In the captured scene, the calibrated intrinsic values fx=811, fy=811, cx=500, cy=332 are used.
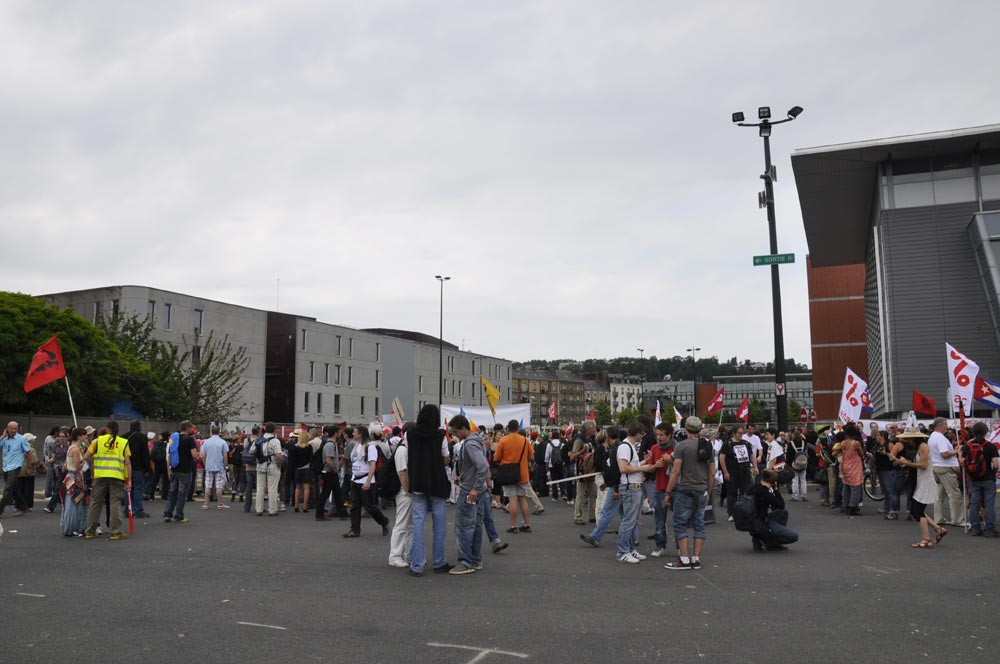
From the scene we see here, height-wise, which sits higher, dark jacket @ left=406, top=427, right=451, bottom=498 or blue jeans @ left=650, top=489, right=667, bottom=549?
dark jacket @ left=406, top=427, right=451, bottom=498

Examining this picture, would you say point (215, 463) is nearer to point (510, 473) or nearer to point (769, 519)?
point (510, 473)

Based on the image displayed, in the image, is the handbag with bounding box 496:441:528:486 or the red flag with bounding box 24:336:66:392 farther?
the red flag with bounding box 24:336:66:392

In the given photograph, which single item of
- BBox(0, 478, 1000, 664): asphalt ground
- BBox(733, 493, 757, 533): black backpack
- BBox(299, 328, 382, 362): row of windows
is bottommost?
BBox(0, 478, 1000, 664): asphalt ground

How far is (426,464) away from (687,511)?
326 centimetres

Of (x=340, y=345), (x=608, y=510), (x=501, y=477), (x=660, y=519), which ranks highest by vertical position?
(x=340, y=345)

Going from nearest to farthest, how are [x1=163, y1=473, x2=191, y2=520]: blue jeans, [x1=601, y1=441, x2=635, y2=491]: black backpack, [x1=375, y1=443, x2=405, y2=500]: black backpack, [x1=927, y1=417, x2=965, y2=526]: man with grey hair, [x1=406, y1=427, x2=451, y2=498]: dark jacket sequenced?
[x1=406, y1=427, x2=451, y2=498]: dark jacket → [x1=375, y1=443, x2=405, y2=500]: black backpack → [x1=601, y1=441, x2=635, y2=491]: black backpack → [x1=927, y1=417, x2=965, y2=526]: man with grey hair → [x1=163, y1=473, x2=191, y2=520]: blue jeans

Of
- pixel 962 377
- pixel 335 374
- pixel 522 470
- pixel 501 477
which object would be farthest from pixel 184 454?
pixel 335 374

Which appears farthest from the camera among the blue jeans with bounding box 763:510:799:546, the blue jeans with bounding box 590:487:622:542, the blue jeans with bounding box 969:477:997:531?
the blue jeans with bounding box 969:477:997:531

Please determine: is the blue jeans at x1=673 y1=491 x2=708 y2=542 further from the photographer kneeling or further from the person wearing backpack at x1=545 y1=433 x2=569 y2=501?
the person wearing backpack at x1=545 y1=433 x2=569 y2=501

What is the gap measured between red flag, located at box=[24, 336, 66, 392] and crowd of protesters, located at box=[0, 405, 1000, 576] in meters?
1.48

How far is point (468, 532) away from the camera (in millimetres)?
9789

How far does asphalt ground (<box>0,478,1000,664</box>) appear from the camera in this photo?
20.2 ft

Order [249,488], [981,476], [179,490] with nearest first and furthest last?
[981,476] < [179,490] < [249,488]

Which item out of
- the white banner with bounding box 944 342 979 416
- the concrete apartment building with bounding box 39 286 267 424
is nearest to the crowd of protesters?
the white banner with bounding box 944 342 979 416
